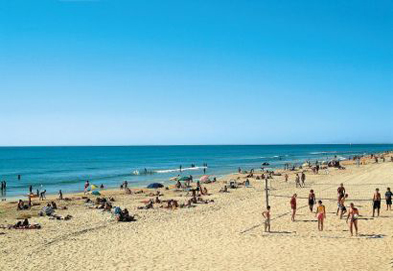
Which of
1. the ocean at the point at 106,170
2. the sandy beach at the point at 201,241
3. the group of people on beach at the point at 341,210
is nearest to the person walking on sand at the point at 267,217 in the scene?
the group of people on beach at the point at 341,210

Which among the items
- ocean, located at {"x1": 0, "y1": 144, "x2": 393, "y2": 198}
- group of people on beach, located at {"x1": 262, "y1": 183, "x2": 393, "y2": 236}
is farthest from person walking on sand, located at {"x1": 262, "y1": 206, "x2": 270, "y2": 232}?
ocean, located at {"x1": 0, "y1": 144, "x2": 393, "y2": 198}

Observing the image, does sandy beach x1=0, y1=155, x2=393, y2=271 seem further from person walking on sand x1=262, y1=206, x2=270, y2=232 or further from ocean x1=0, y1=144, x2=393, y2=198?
ocean x1=0, y1=144, x2=393, y2=198

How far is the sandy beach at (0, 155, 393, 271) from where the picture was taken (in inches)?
513

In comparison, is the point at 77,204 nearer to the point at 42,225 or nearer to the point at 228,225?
the point at 42,225

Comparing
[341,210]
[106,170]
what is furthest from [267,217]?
[106,170]

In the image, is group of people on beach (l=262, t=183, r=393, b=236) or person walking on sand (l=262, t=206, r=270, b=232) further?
person walking on sand (l=262, t=206, r=270, b=232)

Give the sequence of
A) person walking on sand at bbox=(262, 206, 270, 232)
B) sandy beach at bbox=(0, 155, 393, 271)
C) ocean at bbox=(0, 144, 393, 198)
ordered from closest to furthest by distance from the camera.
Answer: sandy beach at bbox=(0, 155, 393, 271)
person walking on sand at bbox=(262, 206, 270, 232)
ocean at bbox=(0, 144, 393, 198)

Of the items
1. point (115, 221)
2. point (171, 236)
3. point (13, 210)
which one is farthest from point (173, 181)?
point (171, 236)

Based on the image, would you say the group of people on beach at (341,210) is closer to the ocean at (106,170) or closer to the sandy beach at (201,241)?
the sandy beach at (201,241)

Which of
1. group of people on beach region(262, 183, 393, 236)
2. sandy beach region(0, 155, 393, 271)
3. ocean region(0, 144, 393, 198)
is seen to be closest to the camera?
sandy beach region(0, 155, 393, 271)

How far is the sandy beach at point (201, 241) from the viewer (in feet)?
42.8

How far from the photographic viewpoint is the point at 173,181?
49656 millimetres

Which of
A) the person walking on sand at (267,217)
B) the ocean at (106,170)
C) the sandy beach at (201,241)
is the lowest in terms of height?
the ocean at (106,170)

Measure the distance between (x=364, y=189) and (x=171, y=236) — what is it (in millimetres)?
19542
